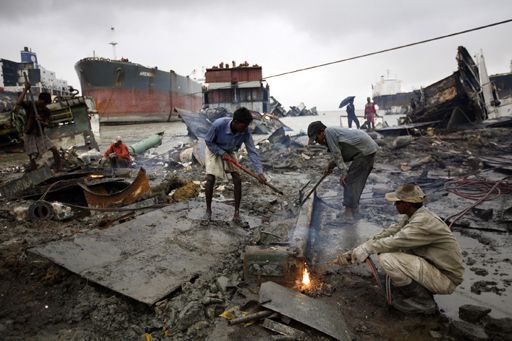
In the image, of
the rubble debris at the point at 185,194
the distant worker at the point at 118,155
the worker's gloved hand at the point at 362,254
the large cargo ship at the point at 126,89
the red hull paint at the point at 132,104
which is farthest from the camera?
the red hull paint at the point at 132,104

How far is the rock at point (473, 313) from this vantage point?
8.18 ft

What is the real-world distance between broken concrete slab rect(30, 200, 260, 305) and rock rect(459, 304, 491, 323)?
2.29 meters

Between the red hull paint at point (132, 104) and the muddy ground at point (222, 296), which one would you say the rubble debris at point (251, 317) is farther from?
the red hull paint at point (132, 104)

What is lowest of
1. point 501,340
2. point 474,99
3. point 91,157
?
point 501,340

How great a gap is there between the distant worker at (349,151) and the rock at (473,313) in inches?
93.4

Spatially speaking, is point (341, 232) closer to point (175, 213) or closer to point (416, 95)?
point (175, 213)

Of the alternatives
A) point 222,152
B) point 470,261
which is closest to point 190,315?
point 222,152

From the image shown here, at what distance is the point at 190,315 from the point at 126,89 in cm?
2688

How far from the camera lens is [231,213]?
16.4ft

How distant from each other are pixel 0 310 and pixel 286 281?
2408mm

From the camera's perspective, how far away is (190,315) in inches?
97.3

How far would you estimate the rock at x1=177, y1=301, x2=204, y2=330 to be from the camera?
7.97 ft

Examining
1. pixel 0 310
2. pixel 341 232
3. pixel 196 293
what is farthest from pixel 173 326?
pixel 341 232

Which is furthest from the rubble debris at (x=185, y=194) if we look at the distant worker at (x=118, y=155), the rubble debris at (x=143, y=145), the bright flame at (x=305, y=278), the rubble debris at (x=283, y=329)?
the rubble debris at (x=143, y=145)
